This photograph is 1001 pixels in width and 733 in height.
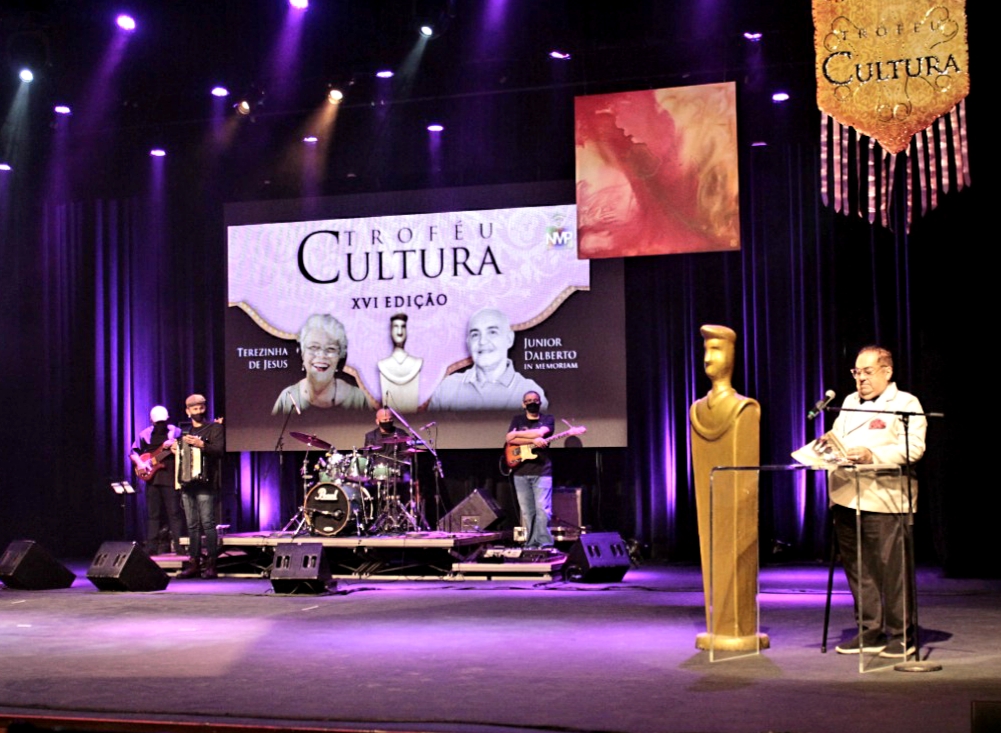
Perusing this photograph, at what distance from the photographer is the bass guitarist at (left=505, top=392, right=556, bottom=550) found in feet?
37.3

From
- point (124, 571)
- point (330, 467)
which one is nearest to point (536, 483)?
point (330, 467)

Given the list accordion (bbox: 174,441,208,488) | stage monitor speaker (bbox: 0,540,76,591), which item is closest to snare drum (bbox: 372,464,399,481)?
accordion (bbox: 174,441,208,488)

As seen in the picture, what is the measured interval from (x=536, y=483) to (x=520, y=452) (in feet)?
0.98

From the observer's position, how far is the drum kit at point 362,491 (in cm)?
1138

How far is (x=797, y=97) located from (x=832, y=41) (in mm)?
2242

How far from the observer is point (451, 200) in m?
12.4

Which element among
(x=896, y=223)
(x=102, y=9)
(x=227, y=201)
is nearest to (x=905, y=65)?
(x=896, y=223)

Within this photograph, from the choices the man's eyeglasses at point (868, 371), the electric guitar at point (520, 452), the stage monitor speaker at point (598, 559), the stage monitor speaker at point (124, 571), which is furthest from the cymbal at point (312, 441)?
the man's eyeglasses at point (868, 371)

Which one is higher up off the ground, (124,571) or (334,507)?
(334,507)

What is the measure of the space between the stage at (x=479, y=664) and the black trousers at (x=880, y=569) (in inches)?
11.4

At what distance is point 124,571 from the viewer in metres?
10.1

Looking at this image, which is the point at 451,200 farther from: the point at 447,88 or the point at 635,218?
the point at 635,218

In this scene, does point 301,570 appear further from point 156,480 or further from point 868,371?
point 868,371

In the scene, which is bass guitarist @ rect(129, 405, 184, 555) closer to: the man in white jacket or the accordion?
the accordion
